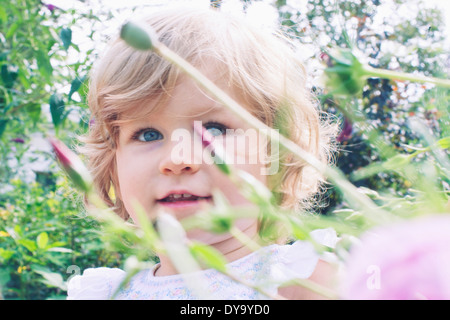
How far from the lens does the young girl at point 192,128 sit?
533 millimetres

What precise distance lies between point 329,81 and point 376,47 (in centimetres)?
189

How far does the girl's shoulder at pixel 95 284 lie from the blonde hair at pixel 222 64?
0.24 metres

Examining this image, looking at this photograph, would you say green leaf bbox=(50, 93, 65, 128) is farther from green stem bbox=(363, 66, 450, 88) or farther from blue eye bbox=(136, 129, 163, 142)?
green stem bbox=(363, 66, 450, 88)

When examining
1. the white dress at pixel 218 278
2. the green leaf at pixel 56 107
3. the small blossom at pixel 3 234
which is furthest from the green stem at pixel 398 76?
the small blossom at pixel 3 234

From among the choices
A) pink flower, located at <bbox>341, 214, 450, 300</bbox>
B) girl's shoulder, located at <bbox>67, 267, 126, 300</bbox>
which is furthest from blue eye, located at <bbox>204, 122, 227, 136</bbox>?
pink flower, located at <bbox>341, 214, 450, 300</bbox>

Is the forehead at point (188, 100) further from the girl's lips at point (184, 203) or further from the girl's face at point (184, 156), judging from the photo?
the girl's lips at point (184, 203)

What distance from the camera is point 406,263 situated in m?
0.11

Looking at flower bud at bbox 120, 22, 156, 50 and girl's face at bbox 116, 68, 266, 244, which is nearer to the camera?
flower bud at bbox 120, 22, 156, 50

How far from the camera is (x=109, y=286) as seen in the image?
2.51 feet

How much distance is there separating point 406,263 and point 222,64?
53 centimetres

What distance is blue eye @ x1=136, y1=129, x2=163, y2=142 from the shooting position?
58cm

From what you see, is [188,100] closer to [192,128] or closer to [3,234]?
[192,128]

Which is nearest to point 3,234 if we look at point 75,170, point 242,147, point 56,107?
point 56,107
